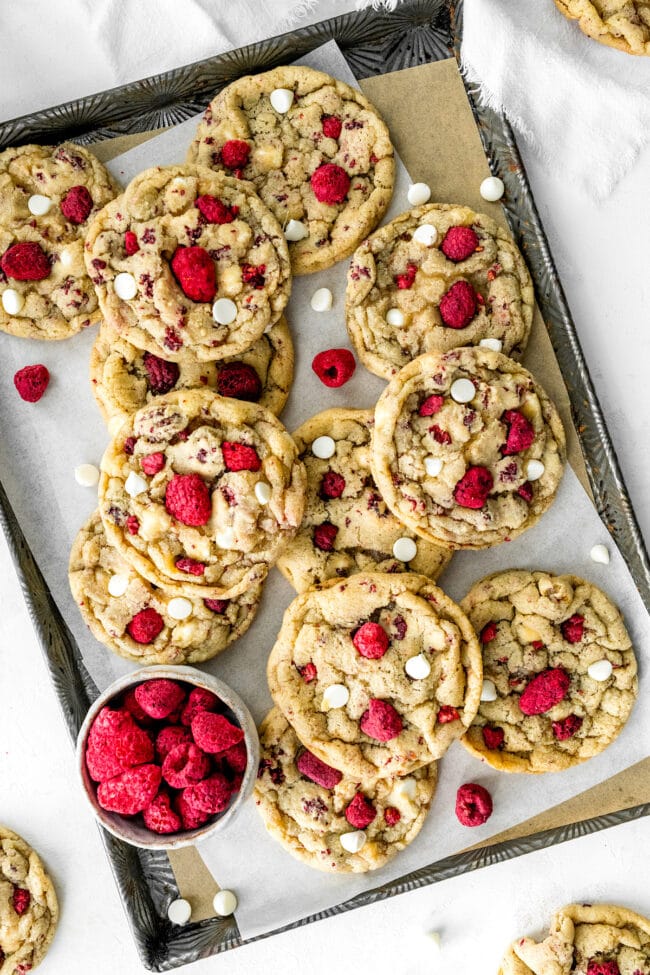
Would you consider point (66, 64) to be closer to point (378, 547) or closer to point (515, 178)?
point (515, 178)

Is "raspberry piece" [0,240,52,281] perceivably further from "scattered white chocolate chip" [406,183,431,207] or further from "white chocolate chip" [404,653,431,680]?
"white chocolate chip" [404,653,431,680]

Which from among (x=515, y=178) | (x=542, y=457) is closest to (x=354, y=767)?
(x=542, y=457)

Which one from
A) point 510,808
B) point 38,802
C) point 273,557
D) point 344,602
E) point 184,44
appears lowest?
point 510,808

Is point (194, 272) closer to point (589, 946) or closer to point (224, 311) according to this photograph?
point (224, 311)

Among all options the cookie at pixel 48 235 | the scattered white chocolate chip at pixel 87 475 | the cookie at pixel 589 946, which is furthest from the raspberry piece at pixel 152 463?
the cookie at pixel 589 946

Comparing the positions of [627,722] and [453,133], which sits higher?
[453,133]

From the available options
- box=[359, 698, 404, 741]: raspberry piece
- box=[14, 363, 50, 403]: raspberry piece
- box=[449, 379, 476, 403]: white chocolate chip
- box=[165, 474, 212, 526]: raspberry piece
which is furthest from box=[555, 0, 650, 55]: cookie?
box=[359, 698, 404, 741]: raspberry piece

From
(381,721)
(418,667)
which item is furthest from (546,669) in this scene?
(381,721)

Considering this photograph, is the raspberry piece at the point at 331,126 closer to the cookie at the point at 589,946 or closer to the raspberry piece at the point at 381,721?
the raspberry piece at the point at 381,721
